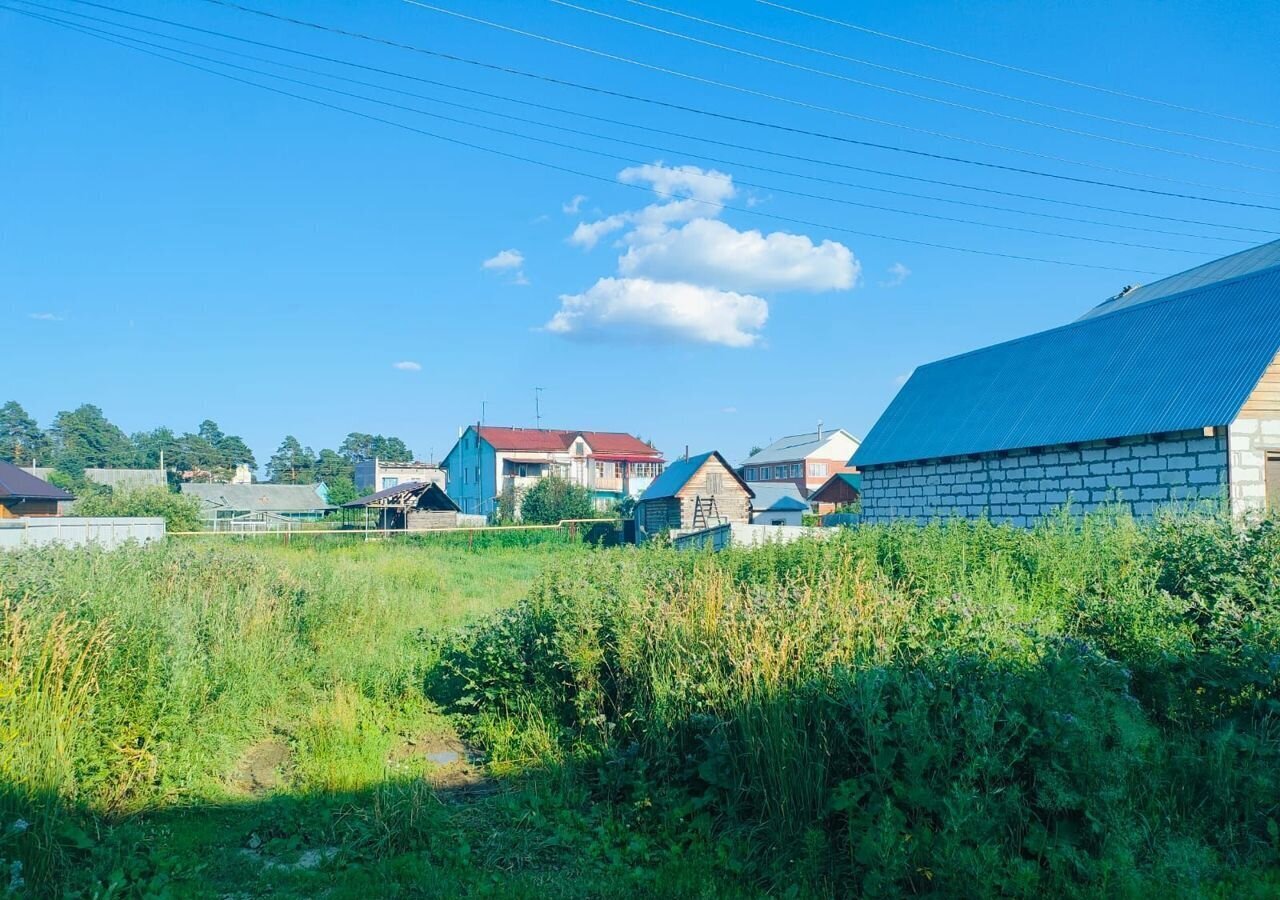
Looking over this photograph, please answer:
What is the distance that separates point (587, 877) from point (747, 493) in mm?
32521

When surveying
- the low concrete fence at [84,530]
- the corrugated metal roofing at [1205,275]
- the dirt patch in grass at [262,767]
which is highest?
the corrugated metal roofing at [1205,275]

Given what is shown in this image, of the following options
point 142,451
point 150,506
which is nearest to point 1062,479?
point 150,506

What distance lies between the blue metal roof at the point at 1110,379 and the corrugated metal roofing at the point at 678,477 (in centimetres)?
1524

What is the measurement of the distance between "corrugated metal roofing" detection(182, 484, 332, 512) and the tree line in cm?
2031

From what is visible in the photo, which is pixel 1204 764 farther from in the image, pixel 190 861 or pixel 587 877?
pixel 190 861

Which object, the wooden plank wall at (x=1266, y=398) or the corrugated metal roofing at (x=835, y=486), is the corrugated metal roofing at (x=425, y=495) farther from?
the wooden plank wall at (x=1266, y=398)

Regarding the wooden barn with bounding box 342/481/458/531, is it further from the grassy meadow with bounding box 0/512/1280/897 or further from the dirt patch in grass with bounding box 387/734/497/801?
the dirt patch in grass with bounding box 387/734/497/801

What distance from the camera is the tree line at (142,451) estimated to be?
101 m

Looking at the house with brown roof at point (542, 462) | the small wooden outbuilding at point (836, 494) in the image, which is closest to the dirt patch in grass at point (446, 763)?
the small wooden outbuilding at point (836, 494)

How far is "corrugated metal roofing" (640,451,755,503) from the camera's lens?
34.4 meters

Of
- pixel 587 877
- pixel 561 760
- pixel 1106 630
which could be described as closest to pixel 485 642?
pixel 561 760

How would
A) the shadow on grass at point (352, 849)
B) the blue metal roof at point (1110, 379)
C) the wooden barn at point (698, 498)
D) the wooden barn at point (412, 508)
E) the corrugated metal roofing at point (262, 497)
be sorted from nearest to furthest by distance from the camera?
the shadow on grass at point (352, 849) → the blue metal roof at point (1110, 379) → the wooden barn at point (698, 498) → the wooden barn at point (412, 508) → the corrugated metal roofing at point (262, 497)

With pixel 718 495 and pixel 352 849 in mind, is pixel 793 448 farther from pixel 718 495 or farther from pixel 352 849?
pixel 352 849

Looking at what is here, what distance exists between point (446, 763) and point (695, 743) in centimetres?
204
